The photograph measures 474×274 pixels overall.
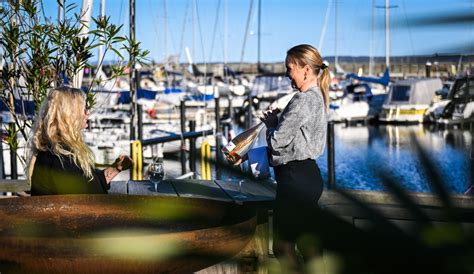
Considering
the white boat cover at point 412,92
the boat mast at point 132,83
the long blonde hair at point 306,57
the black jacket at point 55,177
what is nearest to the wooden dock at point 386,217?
the black jacket at point 55,177

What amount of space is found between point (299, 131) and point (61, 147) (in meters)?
1.26

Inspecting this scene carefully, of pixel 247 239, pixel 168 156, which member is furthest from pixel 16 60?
pixel 168 156

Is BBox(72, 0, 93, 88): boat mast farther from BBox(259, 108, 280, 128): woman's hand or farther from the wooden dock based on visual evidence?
the wooden dock

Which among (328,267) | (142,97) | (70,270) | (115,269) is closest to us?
(328,267)

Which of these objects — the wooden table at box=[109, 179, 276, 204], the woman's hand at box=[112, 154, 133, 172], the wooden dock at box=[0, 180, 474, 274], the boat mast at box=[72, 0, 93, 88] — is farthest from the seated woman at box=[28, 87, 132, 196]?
the wooden dock at box=[0, 180, 474, 274]

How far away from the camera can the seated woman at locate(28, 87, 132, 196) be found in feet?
13.6

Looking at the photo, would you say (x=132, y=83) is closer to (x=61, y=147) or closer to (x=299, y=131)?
(x=61, y=147)

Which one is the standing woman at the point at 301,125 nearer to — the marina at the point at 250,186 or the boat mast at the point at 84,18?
the marina at the point at 250,186

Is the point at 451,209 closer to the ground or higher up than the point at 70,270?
higher up

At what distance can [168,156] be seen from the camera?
43.3 inches

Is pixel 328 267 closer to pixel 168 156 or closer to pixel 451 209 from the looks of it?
pixel 451 209

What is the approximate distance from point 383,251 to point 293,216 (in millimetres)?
344

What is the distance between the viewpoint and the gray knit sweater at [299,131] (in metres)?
4.13

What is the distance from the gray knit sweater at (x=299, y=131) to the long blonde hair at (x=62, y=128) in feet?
3.30
